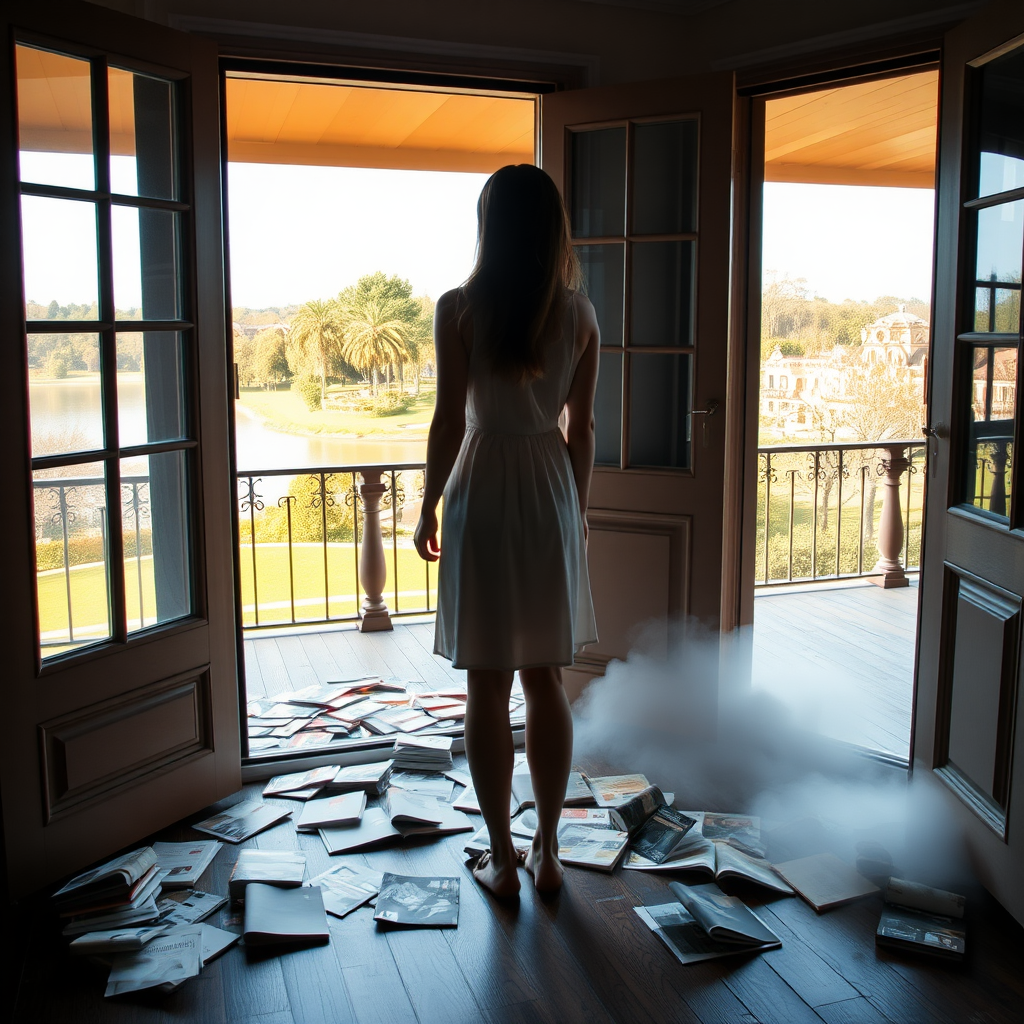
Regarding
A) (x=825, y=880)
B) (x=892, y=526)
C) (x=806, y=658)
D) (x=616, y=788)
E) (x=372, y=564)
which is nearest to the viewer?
(x=825, y=880)

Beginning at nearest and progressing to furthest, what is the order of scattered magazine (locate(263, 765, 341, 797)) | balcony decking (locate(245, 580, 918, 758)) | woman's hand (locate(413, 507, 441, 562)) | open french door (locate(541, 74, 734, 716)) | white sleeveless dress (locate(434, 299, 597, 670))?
white sleeveless dress (locate(434, 299, 597, 670)) < woman's hand (locate(413, 507, 441, 562)) < scattered magazine (locate(263, 765, 341, 797)) < open french door (locate(541, 74, 734, 716)) < balcony decking (locate(245, 580, 918, 758))

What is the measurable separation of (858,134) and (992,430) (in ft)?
12.5

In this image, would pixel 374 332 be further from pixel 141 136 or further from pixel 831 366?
pixel 141 136

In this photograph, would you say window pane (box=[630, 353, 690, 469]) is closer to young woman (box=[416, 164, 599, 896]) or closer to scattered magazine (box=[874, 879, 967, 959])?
young woman (box=[416, 164, 599, 896])

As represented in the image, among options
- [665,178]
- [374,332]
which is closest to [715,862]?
[665,178]

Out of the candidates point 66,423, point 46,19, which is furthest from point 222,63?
point 66,423

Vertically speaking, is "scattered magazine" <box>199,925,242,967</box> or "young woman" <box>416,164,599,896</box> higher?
"young woman" <box>416,164,599,896</box>

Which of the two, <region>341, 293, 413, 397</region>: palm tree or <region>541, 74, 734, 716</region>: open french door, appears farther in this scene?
<region>341, 293, 413, 397</region>: palm tree

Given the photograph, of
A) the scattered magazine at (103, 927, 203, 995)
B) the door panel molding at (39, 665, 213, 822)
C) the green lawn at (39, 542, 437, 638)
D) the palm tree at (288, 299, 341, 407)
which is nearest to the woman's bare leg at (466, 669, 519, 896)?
the scattered magazine at (103, 927, 203, 995)

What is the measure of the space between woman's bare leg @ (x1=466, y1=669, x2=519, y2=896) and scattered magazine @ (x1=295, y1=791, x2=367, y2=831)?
55 centimetres

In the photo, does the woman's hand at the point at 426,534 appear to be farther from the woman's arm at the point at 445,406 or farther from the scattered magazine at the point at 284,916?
the scattered magazine at the point at 284,916

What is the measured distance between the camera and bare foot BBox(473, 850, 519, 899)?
7.40 ft

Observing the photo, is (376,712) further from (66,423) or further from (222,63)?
(222,63)

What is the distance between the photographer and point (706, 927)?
209 centimetres
